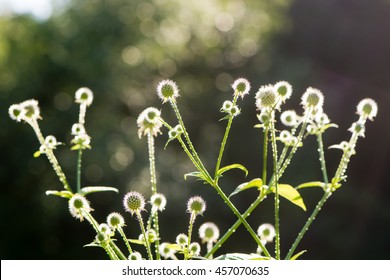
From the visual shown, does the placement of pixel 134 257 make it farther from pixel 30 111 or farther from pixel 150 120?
pixel 30 111

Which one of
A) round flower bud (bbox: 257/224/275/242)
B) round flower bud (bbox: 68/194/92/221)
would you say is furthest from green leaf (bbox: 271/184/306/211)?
round flower bud (bbox: 68/194/92/221)

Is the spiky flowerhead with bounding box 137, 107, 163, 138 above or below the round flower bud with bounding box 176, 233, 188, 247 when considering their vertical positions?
above

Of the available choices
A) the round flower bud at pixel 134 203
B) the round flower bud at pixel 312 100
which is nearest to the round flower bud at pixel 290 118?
the round flower bud at pixel 312 100

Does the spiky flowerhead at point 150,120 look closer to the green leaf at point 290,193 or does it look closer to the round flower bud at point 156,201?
the round flower bud at point 156,201

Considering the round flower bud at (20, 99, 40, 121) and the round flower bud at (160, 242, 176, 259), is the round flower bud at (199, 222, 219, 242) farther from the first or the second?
the round flower bud at (20, 99, 40, 121)

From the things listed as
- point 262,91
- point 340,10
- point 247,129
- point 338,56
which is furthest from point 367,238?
point 262,91

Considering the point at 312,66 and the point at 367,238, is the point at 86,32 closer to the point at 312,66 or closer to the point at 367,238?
the point at 312,66
